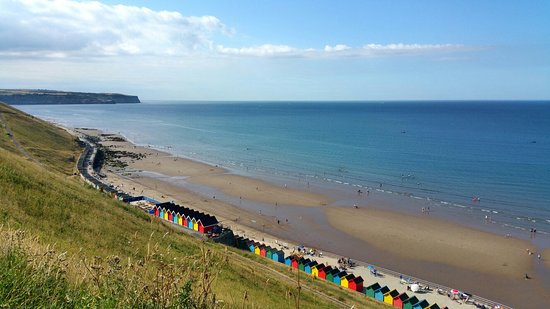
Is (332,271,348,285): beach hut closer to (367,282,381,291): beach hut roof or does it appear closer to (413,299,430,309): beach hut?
(367,282,381,291): beach hut roof

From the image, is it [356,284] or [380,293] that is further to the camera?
[356,284]

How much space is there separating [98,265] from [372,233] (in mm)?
39280

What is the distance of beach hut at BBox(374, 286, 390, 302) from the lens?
89.0 ft

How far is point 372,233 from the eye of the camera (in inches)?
1657

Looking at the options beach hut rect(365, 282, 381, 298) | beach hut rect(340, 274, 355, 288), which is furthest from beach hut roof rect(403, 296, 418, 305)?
beach hut rect(340, 274, 355, 288)

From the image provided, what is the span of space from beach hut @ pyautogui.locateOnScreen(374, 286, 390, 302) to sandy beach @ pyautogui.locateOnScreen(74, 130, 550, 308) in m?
6.67

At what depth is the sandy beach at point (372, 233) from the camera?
32.8m

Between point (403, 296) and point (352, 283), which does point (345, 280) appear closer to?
→ point (352, 283)

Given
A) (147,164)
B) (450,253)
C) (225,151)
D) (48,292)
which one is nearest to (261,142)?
(225,151)

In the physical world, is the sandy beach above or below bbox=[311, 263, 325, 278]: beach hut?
below

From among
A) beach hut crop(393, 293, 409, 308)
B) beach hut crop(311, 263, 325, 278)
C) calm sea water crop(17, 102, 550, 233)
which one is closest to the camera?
beach hut crop(393, 293, 409, 308)

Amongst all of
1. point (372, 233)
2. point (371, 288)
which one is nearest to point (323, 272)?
point (371, 288)

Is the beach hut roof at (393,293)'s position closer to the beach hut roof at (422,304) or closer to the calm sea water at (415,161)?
the beach hut roof at (422,304)

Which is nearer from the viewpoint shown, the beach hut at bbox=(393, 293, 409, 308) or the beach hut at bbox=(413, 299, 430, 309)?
the beach hut at bbox=(413, 299, 430, 309)
